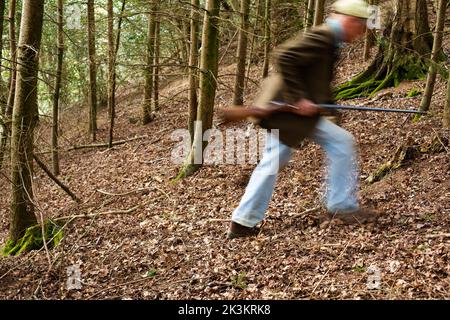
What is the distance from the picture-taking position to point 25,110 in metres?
7.50

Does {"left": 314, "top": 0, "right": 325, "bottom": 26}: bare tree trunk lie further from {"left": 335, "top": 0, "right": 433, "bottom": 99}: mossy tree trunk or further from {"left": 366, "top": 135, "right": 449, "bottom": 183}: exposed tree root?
{"left": 366, "top": 135, "right": 449, "bottom": 183}: exposed tree root

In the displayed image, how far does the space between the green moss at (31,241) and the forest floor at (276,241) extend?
0.31 m

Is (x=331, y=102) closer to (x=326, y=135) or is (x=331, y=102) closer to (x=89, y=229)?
(x=326, y=135)

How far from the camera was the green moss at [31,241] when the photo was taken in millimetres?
7949

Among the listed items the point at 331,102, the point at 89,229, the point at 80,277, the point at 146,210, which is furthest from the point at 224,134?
the point at 331,102

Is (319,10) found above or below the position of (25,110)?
above

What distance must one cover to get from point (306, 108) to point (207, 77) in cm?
504

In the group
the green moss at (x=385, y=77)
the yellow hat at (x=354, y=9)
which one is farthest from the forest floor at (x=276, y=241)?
the yellow hat at (x=354, y=9)

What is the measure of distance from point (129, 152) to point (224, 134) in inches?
179

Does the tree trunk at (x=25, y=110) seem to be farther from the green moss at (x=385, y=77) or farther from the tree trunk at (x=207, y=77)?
the green moss at (x=385, y=77)

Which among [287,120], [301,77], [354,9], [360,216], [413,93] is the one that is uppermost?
[354,9]

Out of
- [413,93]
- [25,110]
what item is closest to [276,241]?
[25,110]

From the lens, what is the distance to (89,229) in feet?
25.5

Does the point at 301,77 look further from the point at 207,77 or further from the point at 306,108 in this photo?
the point at 207,77
